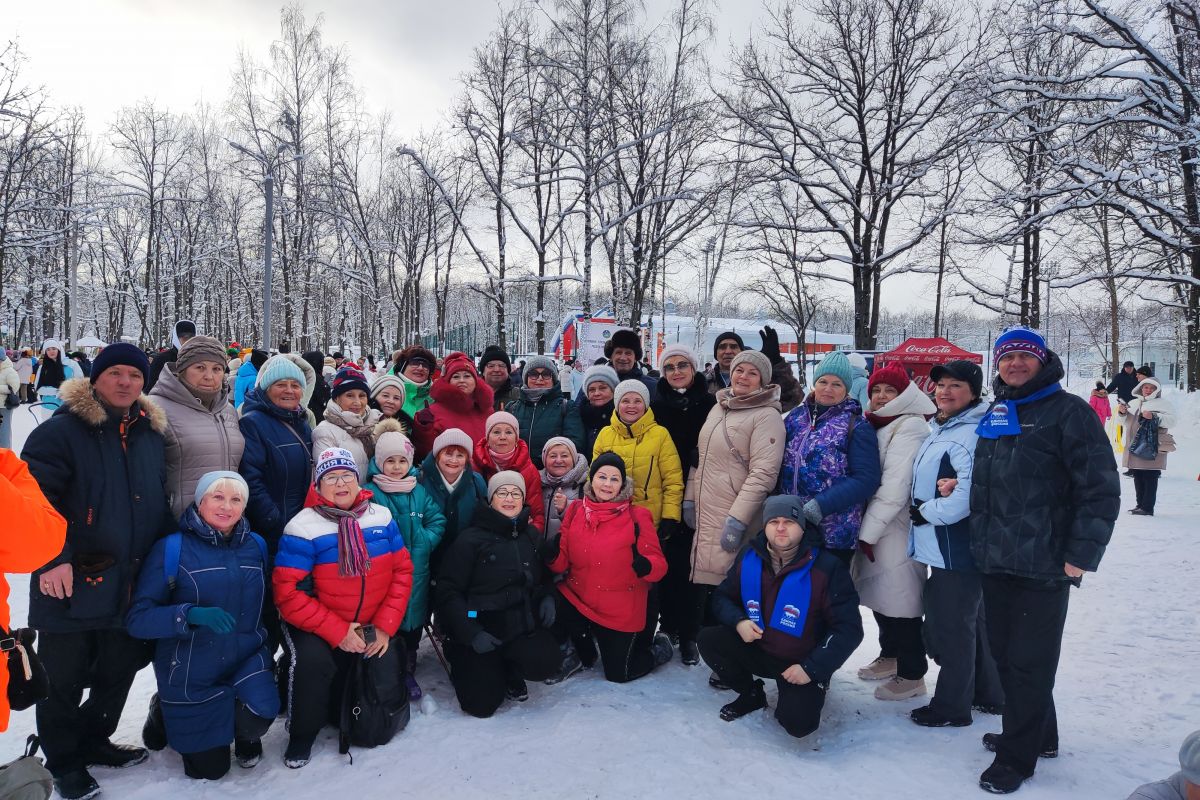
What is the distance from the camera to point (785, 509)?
11.6 feet

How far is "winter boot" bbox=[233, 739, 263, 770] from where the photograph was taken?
3205mm

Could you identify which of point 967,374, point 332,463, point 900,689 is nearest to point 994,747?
point 900,689

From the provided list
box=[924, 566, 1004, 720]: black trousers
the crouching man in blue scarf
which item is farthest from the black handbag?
box=[924, 566, 1004, 720]: black trousers

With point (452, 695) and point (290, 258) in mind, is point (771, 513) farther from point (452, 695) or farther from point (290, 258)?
point (290, 258)

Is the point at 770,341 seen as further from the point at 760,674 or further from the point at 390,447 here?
the point at 390,447

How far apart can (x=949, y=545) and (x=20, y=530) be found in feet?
12.0

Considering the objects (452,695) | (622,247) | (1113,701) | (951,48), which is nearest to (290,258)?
(622,247)

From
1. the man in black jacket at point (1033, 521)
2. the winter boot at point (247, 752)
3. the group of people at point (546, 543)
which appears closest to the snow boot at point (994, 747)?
the group of people at point (546, 543)

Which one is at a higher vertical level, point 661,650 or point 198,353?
point 198,353

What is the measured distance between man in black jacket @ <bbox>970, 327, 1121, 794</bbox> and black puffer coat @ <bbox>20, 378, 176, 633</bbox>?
381cm

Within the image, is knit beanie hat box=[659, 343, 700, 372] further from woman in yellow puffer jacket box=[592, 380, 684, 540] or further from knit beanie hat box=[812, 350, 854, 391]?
knit beanie hat box=[812, 350, 854, 391]

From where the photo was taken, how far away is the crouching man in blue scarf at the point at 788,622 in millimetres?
3475

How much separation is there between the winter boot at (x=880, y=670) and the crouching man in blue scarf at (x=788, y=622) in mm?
864

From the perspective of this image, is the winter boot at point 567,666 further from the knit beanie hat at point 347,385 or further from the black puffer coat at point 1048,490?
the black puffer coat at point 1048,490
